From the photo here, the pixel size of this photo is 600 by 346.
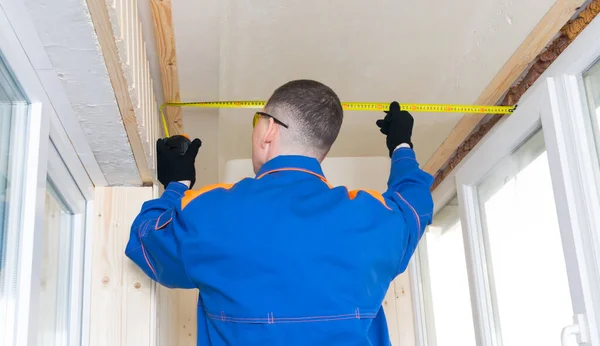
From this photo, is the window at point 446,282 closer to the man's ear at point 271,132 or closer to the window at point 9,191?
the man's ear at point 271,132

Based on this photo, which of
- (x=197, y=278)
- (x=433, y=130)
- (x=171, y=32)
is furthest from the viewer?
(x=433, y=130)

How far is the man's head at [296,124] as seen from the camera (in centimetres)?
204

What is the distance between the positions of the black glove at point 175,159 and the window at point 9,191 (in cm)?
58

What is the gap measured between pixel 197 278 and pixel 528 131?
1415mm

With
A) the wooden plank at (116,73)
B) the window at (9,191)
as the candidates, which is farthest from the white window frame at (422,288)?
the window at (9,191)

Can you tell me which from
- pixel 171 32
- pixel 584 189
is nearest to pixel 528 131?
pixel 584 189

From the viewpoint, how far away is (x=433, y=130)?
3.52 meters

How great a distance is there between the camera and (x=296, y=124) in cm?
205

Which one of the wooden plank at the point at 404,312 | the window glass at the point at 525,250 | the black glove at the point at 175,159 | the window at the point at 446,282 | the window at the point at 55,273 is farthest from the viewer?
the wooden plank at the point at 404,312

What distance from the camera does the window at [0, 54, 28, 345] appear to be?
1.51m

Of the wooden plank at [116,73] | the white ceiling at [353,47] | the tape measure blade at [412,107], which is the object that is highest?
the white ceiling at [353,47]

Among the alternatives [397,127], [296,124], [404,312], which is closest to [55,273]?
[296,124]

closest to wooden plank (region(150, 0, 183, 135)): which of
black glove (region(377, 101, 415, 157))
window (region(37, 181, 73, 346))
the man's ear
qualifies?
the man's ear

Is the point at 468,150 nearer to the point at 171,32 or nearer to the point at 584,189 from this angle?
the point at 584,189
